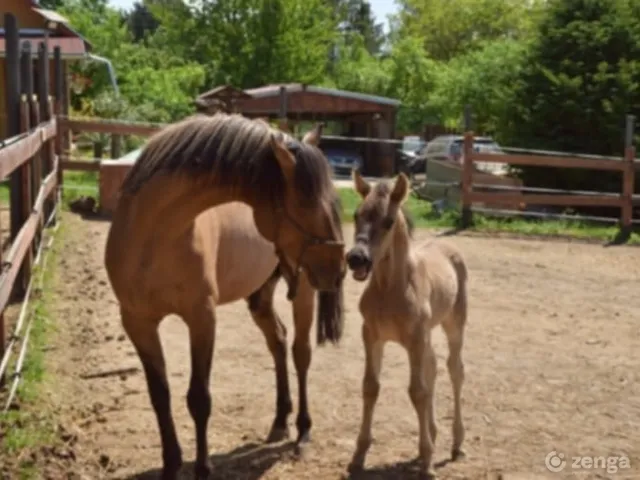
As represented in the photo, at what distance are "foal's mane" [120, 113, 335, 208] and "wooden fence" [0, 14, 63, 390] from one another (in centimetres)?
76

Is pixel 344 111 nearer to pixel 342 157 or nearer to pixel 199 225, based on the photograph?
pixel 342 157

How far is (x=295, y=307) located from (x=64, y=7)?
36.9 meters

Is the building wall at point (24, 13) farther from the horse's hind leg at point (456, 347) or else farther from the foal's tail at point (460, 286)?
the horse's hind leg at point (456, 347)

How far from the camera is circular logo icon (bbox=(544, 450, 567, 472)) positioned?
431cm

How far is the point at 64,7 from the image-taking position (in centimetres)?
3881

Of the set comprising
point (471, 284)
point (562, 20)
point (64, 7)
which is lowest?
point (471, 284)

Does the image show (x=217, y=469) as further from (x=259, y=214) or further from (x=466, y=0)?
(x=466, y=0)

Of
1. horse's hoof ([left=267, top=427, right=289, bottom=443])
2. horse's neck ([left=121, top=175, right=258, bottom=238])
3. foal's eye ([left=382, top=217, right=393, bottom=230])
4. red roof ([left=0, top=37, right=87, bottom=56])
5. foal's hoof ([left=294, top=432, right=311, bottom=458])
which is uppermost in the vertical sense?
red roof ([left=0, top=37, right=87, bottom=56])

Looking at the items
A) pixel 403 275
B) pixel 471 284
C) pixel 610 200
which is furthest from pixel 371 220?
pixel 610 200

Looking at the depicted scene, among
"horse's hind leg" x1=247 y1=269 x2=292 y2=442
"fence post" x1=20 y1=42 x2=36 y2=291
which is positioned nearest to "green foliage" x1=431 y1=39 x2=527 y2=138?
"fence post" x1=20 y1=42 x2=36 y2=291

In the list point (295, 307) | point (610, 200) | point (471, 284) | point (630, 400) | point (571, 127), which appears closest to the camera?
point (295, 307)

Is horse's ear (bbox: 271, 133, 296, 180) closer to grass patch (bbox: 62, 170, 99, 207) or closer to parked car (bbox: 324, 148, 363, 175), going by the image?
grass patch (bbox: 62, 170, 99, 207)

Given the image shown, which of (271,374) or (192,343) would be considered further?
(271,374)

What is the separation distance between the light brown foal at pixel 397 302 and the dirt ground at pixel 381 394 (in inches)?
10.0
